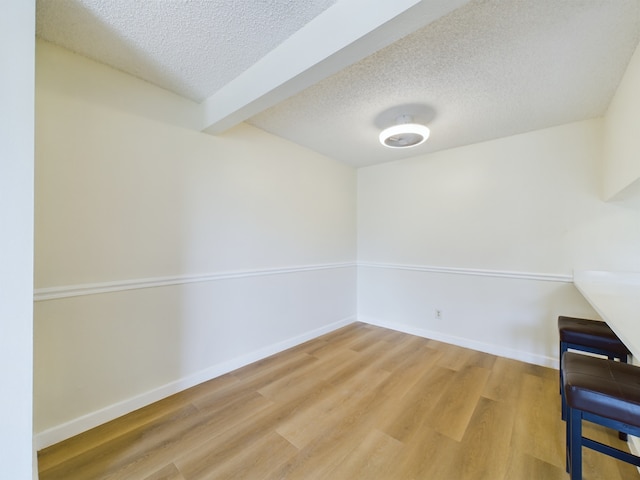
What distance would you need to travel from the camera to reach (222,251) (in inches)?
91.0

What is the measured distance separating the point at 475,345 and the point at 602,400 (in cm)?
204

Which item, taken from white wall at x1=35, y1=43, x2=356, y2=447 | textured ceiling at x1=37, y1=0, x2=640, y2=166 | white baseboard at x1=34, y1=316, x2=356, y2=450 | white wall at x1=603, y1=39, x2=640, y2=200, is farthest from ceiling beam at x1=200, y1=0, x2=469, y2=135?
white baseboard at x1=34, y1=316, x2=356, y2=450

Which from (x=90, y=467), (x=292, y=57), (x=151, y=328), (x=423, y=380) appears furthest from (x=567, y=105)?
(x=90, y=467)

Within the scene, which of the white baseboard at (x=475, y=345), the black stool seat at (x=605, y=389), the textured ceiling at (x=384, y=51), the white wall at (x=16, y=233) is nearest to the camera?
the white wall at (x=16, y=233)

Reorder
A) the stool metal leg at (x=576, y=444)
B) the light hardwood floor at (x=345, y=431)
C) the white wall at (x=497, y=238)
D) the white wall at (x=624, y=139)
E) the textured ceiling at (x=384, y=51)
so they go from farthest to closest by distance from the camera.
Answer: the white wall at (x=497, y=238), the white wall at (x=624, y=139), the light hardwood floor at (x=345, y=431), the textured ceiling at (x=384, y=51), the stool metal leg at (x=576, y=444)

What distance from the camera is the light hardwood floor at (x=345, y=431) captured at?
137 centimetres

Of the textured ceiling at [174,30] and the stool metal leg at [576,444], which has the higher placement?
the textured ceiling at [174,30]

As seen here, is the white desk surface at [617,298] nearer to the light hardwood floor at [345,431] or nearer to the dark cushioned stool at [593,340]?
the dark cushioned stool at [593,340]

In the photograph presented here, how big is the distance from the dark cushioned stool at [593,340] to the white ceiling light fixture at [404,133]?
71.5 inches

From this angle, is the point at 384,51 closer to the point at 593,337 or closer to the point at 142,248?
the point at 142,248

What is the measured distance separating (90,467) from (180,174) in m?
1.85

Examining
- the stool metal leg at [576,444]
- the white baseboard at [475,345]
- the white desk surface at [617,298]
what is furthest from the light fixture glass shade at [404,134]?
the white baseboard at [475,345]

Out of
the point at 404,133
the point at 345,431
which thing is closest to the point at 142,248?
the point at 345,431

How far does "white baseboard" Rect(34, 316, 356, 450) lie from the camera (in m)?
1.52
